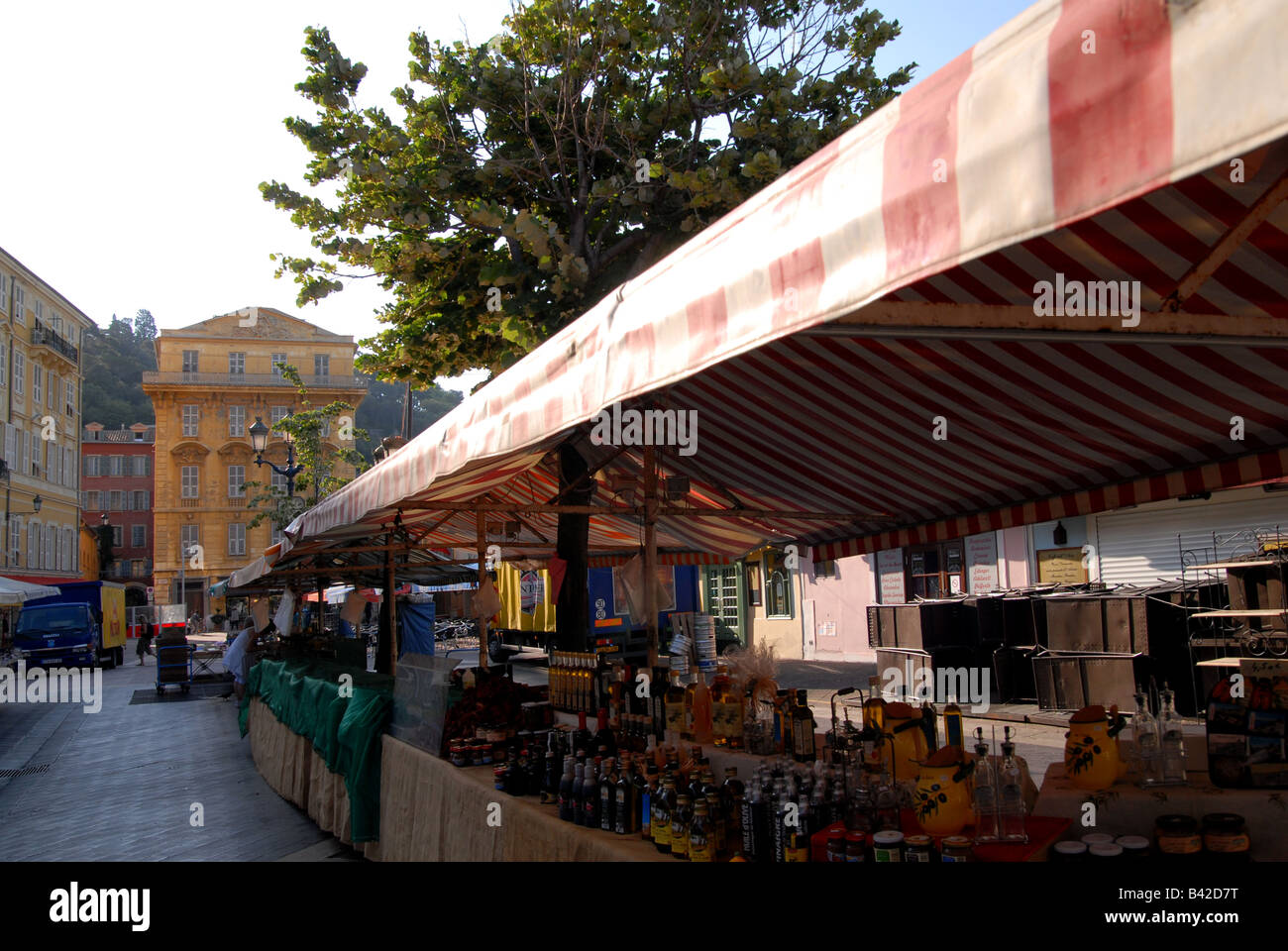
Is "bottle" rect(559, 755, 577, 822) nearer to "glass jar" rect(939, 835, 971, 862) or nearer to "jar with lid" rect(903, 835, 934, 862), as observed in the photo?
"jar with lid" rect(903, 835, 934, 862)

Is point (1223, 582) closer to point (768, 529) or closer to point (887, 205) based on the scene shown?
point (768, 529)

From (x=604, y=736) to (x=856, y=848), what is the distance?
2268 mm

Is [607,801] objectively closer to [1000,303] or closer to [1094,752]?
[1094,752]

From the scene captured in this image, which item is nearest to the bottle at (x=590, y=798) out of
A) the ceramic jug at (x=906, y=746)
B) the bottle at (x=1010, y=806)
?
the ceramic jug at (x=906, y=746)

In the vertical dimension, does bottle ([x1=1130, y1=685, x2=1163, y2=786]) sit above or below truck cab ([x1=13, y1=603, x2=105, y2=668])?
above

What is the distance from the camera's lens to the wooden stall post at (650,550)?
21.0 feet

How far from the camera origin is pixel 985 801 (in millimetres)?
3281

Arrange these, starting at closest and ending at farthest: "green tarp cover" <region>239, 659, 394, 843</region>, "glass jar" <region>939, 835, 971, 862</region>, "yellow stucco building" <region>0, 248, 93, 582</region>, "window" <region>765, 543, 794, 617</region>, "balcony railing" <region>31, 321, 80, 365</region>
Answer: "glass jar" <region>939, 835, 971, 862</region> < "green tarp cover" <region>239, 659, 394, 843</region> < "window" <region>765, 543, 794, 617</region> < "yellow stucco building" <region>0, 248, 93, 582</region> < "balcony railing" <region>31, 321, 80, 365</region>

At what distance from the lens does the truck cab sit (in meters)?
26.5

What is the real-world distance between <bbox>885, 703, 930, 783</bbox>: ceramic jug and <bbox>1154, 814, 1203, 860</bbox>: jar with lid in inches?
35.7

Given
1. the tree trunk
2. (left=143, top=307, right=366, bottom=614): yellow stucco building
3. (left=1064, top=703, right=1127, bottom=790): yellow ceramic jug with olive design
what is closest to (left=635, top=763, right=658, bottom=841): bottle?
(left=1064, top=703, right=1127, bottom=790): yellow ceramic jug with olive design

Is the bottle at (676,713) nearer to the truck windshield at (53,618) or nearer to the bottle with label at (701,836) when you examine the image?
the bottle with label at (701,836)

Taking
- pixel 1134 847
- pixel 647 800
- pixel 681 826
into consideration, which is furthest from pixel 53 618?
pixel 1134 847
